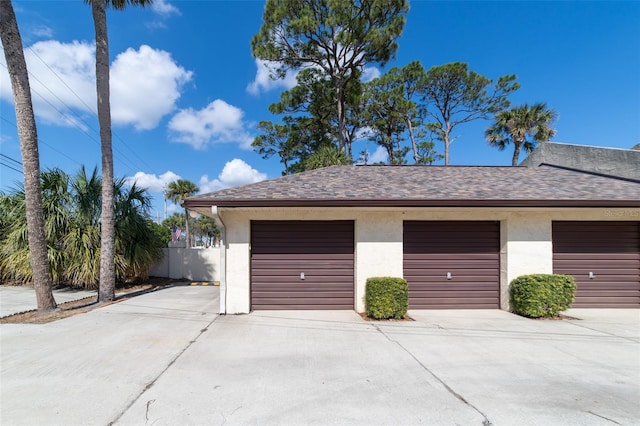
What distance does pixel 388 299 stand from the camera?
19.9ft

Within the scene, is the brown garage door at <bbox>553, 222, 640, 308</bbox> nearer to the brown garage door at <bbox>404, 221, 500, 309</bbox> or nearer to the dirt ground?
the brown garage door at <bbox>404, 221, 500, 309</bbox>

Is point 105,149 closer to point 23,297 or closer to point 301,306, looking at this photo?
point 23,297

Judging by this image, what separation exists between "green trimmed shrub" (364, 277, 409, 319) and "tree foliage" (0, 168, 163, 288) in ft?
27.9

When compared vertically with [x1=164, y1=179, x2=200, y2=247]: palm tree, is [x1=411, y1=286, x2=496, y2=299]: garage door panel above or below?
below

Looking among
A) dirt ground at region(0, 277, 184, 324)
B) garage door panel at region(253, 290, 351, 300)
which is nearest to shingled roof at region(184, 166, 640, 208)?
garage door panel at region(253, 290, 351, 300)

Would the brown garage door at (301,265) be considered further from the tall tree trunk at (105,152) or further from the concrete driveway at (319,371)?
the tall tree trunk at (105,152)

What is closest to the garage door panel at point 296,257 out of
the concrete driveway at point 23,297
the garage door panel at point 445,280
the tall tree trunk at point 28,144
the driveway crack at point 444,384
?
the garage door panel at point 445,280

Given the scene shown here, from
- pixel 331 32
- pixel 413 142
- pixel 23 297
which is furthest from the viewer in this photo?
pixel 413 142

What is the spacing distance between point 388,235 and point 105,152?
786 cm

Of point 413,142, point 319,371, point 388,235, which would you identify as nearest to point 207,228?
point 413,142

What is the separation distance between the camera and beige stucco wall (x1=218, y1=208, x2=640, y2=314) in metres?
6.62

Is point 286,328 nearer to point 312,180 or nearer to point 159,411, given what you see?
point 159,411

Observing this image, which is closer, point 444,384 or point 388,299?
point 444,384

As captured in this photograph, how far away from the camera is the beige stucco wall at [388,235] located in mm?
6617
